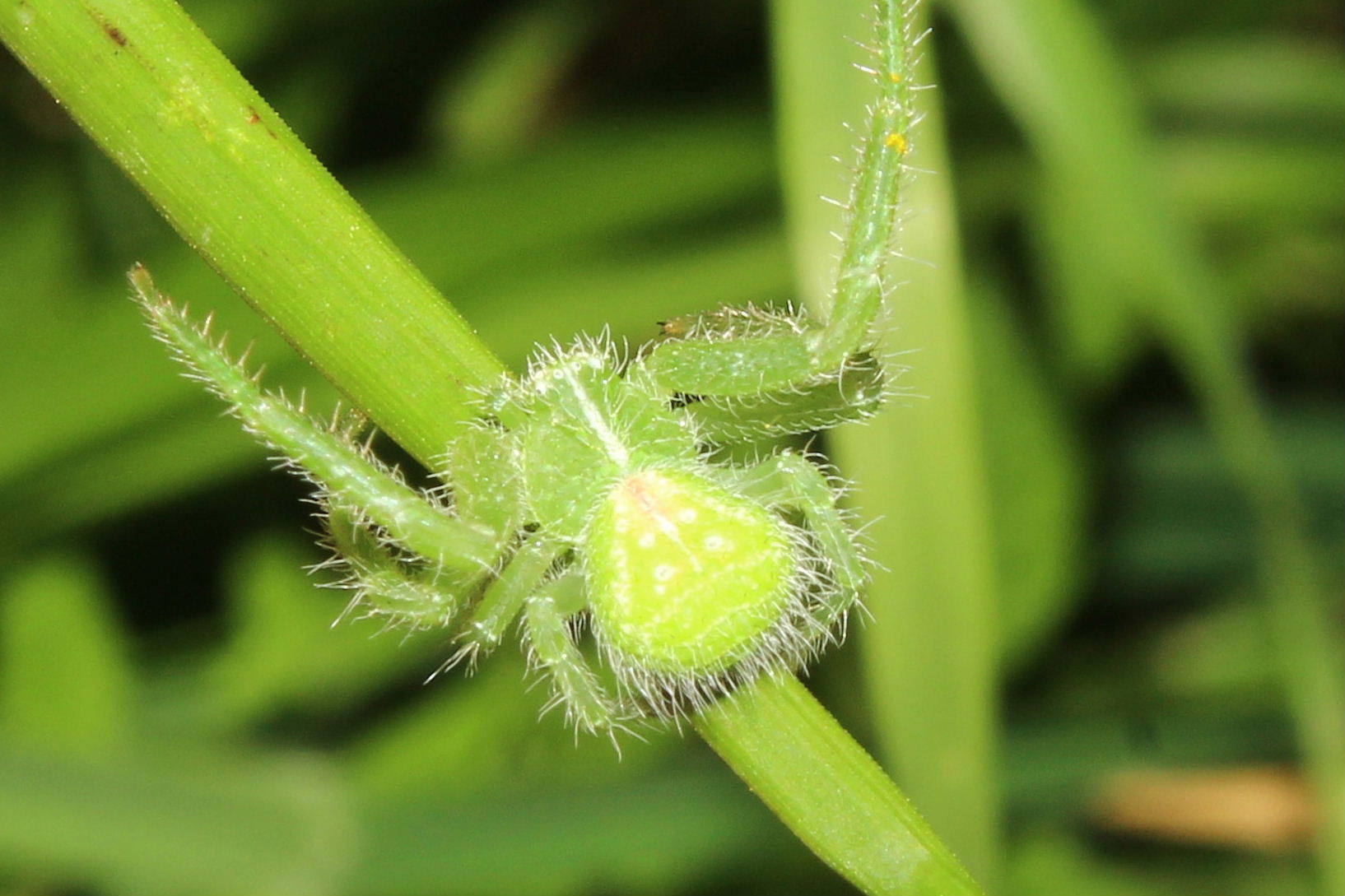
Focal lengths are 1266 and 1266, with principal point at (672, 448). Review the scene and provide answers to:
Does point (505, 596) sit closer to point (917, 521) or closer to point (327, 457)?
point (327, 457)

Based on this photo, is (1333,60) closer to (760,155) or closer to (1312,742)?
(760,155)

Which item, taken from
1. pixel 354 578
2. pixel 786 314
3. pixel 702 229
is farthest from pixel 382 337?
pixel 702 229

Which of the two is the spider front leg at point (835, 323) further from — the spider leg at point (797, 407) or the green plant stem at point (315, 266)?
the green plant stem at point (315, 266)

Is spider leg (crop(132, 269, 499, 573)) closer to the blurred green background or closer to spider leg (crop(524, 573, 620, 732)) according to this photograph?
spider leg (crop(524, 573, 620, 732))

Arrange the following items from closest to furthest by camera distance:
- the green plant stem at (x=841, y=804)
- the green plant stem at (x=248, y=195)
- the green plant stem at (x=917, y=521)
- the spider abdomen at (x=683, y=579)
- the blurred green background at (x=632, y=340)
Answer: the green plant stem at (x=248, y=195) → the green plant stem at (x=841, y=804) → the spider abdomen at (x=683, y=579) → the green plant stem at (x=917, y=521) → the blurred green background at (x=632, y=340)

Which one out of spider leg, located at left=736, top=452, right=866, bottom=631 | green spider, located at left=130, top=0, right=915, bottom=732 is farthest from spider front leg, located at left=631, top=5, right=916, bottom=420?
spider leg, located at left=736, top=452, right=866, bottom=631

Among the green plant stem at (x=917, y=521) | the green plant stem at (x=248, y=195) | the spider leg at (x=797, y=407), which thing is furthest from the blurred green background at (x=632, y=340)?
the green plant stem at (x=248, y=195)
